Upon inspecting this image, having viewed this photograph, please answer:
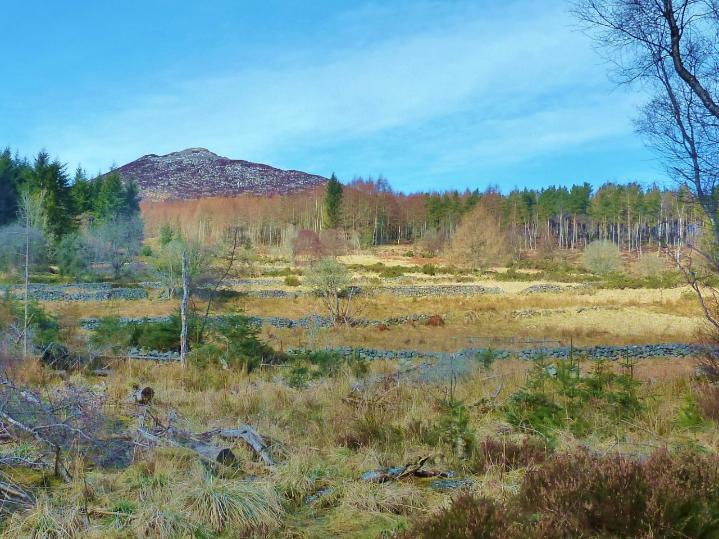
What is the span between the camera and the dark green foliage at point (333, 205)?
262 feet

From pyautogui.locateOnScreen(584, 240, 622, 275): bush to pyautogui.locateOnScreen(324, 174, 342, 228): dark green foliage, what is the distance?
36.2 metres

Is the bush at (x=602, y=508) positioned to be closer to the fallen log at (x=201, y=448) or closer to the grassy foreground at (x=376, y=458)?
the grassy foreground at (x=376, y=458)

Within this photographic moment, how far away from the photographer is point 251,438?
4.92 m

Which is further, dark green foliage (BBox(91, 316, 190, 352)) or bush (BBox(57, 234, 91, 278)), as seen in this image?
bush (BBox(57, 234, 91, 278))

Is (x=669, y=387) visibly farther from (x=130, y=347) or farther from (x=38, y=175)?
(x=38, y=175)

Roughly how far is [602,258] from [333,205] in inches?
1527

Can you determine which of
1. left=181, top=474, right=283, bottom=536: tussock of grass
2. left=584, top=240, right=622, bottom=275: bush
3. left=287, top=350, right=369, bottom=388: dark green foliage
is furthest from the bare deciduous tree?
left=584, top=240, right=622, bottom=275: bush

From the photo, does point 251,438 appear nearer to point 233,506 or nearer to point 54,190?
point 233,506

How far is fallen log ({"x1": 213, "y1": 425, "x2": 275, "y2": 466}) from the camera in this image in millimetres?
4594

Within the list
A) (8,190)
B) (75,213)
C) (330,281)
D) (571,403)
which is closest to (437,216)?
(75,213)

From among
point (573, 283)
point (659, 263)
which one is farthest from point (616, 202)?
point (573, 283)

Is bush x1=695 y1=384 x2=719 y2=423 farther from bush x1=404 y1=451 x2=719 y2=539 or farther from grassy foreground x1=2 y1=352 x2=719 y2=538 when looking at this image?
bush x1=404 y1=451 x2=719 y2=539

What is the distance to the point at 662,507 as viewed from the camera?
8.60 ft

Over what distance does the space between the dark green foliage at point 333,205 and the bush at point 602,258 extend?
36.2 metres
